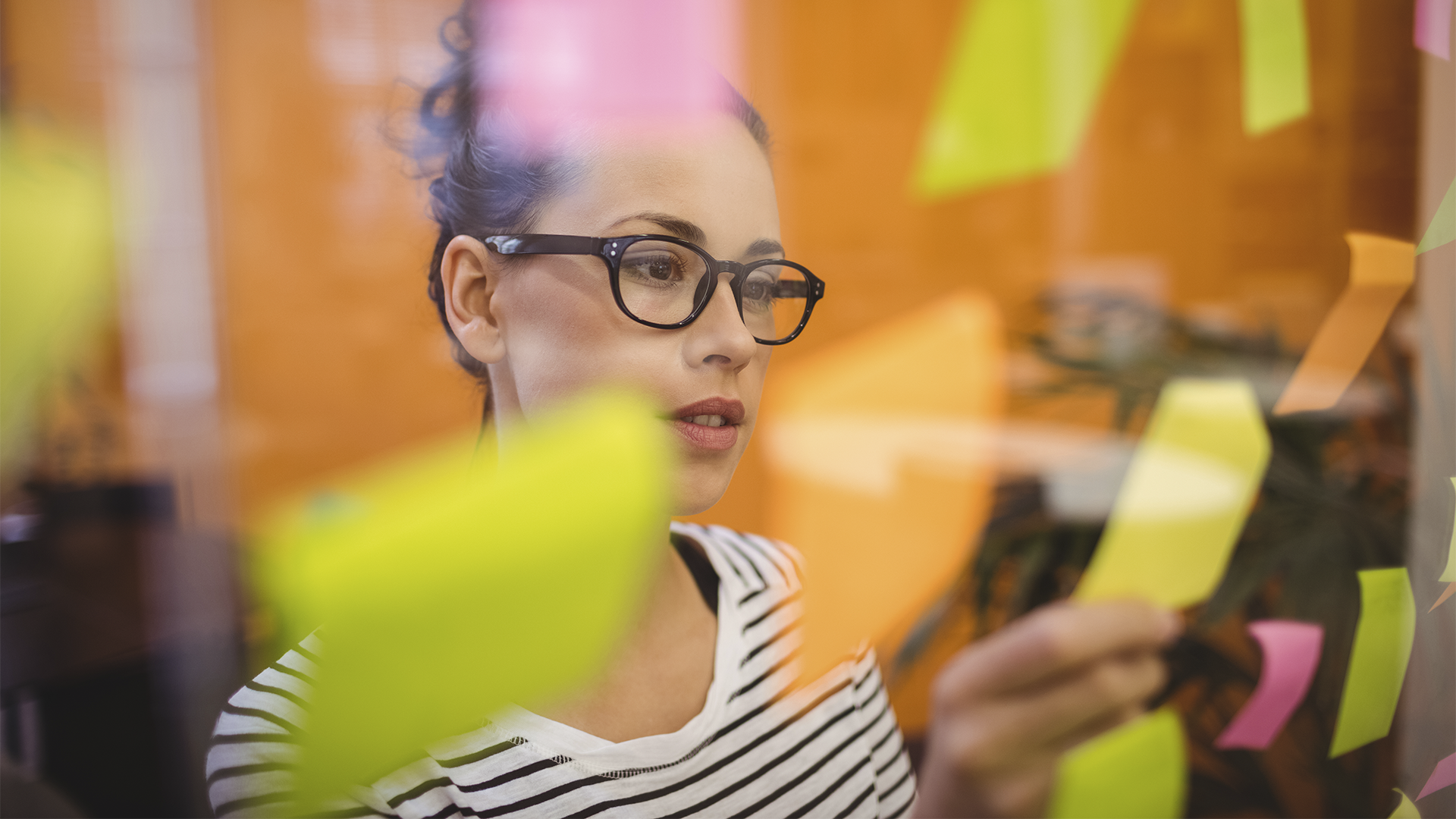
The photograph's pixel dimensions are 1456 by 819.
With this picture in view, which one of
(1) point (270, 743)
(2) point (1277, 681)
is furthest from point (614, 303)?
(2) point (1277, 681)

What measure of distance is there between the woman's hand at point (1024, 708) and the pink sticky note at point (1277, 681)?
18 cm

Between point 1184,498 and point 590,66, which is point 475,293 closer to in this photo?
point 590,66

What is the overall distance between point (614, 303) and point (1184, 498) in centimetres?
44

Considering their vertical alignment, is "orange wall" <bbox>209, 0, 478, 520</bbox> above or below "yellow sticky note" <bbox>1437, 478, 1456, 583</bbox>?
above

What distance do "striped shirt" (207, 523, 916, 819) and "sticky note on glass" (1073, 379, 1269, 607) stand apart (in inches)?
6.7

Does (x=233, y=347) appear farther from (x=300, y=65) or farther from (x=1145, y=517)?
(x=1145, y=517)

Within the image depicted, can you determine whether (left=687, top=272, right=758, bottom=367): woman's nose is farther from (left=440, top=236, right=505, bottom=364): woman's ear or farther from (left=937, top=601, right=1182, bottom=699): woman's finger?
(left=937, top=601, right=1182, bottom=699): woman's finger

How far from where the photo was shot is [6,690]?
525mm

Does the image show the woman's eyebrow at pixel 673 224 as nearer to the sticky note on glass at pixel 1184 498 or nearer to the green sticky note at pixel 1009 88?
A: the green sticky note at pixel 1009 88

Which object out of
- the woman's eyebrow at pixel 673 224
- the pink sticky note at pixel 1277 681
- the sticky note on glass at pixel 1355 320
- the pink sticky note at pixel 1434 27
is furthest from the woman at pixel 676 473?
the pink sticky note at pixel 1434 27

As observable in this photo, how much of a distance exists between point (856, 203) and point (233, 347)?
41 cm

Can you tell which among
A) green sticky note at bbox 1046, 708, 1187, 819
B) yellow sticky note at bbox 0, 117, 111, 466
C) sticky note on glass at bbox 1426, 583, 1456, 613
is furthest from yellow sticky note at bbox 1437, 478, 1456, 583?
yellow sticky note at bbox 0, 117, 111, 466

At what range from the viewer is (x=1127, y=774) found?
48cm

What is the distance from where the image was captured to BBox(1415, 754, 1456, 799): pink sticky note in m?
0.56
